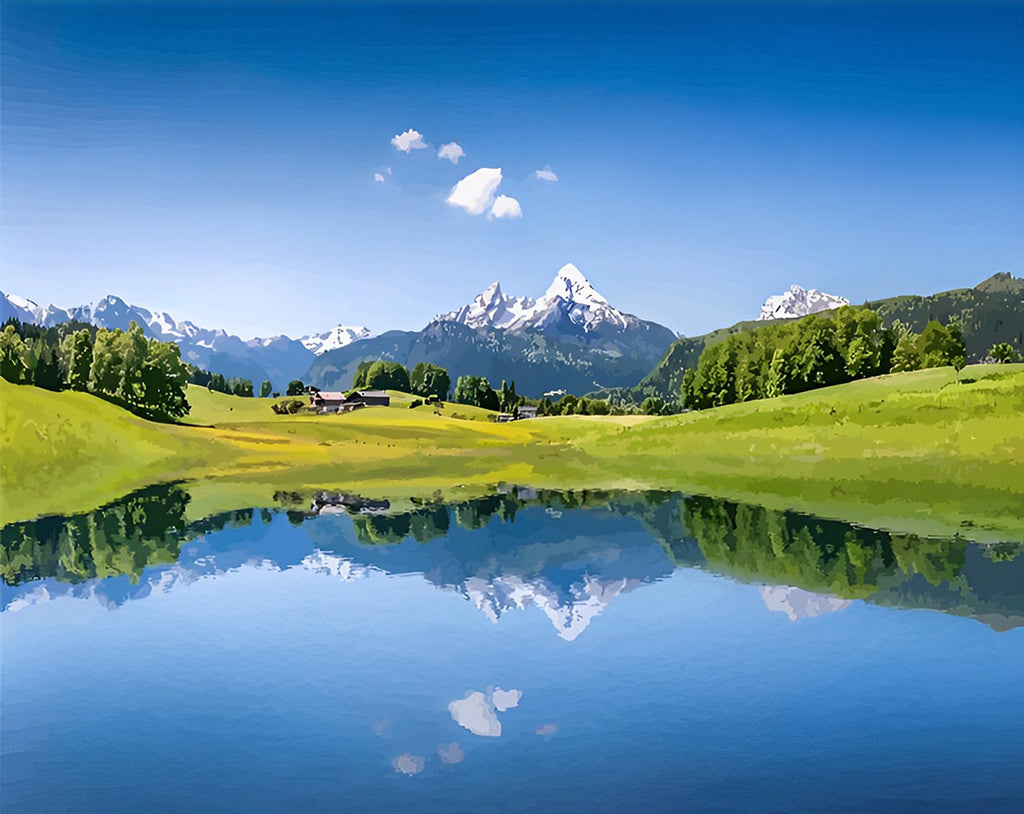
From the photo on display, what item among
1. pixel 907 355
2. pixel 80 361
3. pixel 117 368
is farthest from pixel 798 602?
pixel 907 355

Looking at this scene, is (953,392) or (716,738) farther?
(953,392)

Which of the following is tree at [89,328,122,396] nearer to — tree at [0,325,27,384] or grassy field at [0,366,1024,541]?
tree at [0,325,27,384]

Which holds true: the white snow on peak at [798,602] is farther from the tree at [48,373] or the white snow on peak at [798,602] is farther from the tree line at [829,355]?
the tree at [48,373]

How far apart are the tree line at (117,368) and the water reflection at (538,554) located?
186 feet

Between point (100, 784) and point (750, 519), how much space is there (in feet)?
124

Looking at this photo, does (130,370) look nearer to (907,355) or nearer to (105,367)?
(105,367)

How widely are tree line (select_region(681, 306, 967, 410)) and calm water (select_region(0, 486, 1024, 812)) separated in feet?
292

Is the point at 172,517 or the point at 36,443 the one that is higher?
the point at 36,443

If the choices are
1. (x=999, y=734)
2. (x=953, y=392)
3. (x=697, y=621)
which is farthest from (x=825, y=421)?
(x=999, y=734)

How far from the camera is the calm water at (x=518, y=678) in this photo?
46.6 feet

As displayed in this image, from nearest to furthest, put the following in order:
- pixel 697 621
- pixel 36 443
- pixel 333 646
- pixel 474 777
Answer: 1. pixel 474 777
2. pixel 333 646
3. pixel 697 621
4. pixel 36 443

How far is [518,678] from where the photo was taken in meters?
19.4

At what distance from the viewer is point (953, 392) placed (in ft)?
255

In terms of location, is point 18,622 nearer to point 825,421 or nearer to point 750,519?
point 750,519
